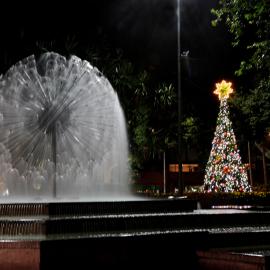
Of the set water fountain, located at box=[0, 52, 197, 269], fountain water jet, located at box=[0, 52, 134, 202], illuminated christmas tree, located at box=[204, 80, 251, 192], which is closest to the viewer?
water fountain, located at box=[0, 52, 197, 269]

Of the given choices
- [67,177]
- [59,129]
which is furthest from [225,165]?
[59,129]

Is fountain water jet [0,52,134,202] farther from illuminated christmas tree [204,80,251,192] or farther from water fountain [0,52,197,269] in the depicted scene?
illuminated christmas tree [204,80,251,192]

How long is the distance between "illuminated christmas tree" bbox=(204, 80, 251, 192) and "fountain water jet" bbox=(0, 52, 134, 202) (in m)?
9.23

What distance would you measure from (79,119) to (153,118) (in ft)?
52.8

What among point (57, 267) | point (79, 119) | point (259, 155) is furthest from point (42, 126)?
point (259, 155)

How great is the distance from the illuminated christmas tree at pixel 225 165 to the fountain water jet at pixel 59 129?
9.23 m

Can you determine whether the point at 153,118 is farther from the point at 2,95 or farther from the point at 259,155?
the point at 259,155

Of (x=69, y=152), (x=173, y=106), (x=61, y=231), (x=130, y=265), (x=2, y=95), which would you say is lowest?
(x=130, y=265)

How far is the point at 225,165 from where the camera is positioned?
92.8 ft

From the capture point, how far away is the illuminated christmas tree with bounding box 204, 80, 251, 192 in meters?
28.1

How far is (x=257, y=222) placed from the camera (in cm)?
1245

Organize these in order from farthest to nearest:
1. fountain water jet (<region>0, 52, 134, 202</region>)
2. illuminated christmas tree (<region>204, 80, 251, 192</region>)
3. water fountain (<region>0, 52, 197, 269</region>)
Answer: illuminated christmas tree (<region>204, 80, 251, 192</region>) → fountain water jet (<region>0, 52, 134, 202</region>) → water fountain (<region>0, 52, 197, 269</region>)

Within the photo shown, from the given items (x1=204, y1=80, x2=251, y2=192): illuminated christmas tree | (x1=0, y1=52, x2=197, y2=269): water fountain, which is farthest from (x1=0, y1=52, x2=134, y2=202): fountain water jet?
(x1=204, y1=80, x2=251, y2=192): illuminated christmas tree

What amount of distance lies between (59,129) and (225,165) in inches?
572
